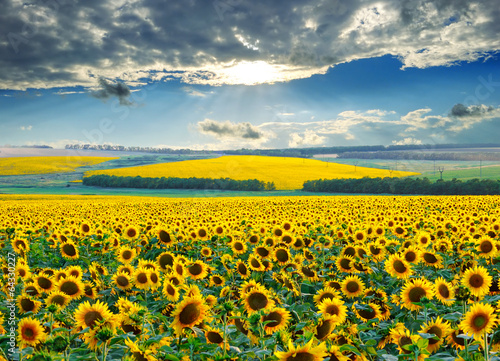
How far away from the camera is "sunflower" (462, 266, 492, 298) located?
4.36m

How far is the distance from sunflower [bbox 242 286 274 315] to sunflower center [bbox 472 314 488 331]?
1944 mm

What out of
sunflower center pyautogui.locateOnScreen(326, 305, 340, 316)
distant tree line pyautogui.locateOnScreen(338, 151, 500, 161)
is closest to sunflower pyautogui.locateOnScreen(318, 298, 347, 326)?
sunflower center pyautogui.locateOnScreen(326, 305, 340, 316)

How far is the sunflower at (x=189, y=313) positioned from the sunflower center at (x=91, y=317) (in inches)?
27.5

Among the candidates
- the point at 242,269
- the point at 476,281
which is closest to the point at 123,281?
the point at 242,269

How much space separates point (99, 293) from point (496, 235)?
8.91m

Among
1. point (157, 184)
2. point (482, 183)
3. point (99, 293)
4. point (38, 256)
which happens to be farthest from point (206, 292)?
point (157, 184)

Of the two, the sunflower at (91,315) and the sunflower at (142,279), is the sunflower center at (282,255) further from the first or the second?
the sunflower at (91,315)

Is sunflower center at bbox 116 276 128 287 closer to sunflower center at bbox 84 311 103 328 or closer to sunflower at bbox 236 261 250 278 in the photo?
sunflower center at bbox 84 311 103 328

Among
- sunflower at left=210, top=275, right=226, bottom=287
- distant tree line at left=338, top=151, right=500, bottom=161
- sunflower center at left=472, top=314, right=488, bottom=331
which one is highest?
distant tree line at left=338, top=151, right=500, bottom=161

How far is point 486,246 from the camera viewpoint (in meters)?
6.77

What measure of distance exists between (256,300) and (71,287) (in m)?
2.68

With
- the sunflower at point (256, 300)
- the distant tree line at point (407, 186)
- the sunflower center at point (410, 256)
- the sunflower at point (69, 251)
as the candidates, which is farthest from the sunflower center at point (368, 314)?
the distant tree line at point (407, 186)

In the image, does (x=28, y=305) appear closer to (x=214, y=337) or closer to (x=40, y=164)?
(x=214, y=337)

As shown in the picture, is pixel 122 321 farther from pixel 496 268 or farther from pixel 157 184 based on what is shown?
pixel 157 184
